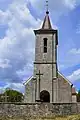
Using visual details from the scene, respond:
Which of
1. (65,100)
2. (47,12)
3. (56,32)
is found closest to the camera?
(65,100)

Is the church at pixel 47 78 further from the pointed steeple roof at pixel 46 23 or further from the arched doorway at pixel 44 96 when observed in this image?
the pointed steeple roof at pixel 46 23

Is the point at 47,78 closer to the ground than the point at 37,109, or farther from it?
farther from it

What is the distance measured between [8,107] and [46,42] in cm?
1637

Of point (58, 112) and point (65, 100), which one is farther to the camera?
point (65, 100)

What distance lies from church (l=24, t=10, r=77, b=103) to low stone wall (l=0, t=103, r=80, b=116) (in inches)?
376

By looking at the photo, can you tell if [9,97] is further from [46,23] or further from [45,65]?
[46,23]

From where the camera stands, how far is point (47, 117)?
2734 cm

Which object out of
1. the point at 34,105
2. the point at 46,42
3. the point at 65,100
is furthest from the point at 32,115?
the point at 46,42

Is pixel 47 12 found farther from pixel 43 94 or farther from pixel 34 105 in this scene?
pixel 34 105

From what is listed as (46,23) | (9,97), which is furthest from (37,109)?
(9,97)

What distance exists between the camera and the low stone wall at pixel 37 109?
28.3 meters

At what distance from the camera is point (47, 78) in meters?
40.1

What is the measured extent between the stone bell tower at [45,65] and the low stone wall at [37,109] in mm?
9558

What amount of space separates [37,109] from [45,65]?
1323 centimetres
